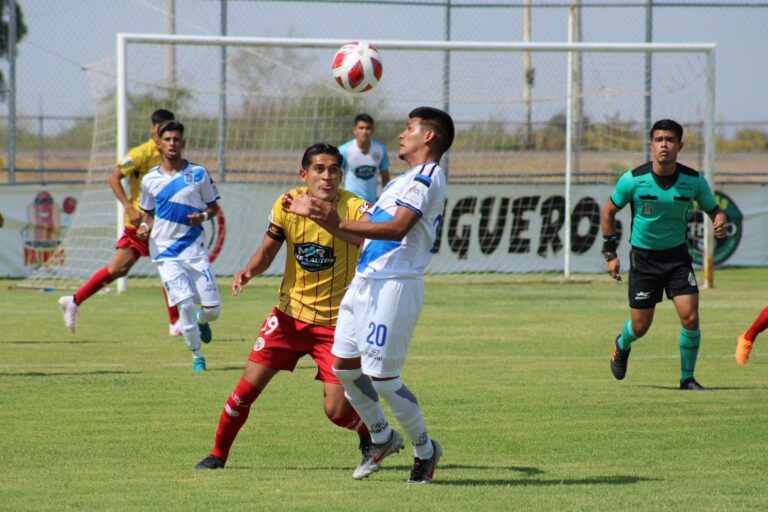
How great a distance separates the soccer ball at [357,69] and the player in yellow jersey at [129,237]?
3.37m

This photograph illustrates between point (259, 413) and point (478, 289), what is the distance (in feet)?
39.3

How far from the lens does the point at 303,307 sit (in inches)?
291

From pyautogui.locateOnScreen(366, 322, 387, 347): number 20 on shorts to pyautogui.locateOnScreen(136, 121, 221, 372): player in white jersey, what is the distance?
5.39 meters

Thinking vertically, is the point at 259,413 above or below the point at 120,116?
below

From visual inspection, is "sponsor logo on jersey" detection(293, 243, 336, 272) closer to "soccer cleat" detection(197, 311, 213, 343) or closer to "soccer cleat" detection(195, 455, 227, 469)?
"soccer cleat" detection(195, 455, 227, 469)

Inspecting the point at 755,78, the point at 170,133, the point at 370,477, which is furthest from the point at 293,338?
the point at 755,78

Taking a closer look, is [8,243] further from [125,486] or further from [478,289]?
[125,486]

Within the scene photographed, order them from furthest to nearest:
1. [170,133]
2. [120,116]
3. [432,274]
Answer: [432,274] < [120,116] < [170,133]

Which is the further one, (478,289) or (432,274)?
(432,274)

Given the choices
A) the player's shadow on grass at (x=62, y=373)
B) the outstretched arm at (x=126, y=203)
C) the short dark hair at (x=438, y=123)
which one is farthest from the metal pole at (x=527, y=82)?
the short dark hair at (x=438, y=123)

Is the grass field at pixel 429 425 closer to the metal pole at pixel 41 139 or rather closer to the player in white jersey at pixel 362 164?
the player in white jersey at pixel 362 164

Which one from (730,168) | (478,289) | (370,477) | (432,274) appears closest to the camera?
(370,477)

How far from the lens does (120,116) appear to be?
731 inches

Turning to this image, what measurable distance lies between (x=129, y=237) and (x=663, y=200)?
5919mm
